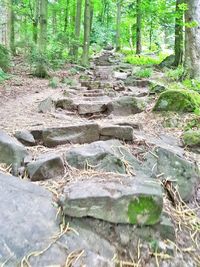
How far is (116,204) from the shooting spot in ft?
6.41

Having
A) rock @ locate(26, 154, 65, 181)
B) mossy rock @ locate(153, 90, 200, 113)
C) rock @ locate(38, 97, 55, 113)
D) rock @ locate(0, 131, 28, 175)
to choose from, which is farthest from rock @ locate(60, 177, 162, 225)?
rock @ locate(38, 97, 55, 113)

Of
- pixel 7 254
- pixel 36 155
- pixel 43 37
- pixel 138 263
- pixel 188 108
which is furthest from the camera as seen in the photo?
pixel 43 37

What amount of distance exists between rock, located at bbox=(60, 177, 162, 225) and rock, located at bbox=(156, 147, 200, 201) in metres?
0.62

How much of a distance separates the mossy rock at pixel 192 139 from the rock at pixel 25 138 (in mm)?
1673

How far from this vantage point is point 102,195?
6.45 feet

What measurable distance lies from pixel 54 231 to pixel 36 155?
3.46 feet

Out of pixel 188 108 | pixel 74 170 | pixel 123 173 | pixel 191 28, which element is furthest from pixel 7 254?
pixel 191 28

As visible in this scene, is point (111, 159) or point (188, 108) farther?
point (188, 108)

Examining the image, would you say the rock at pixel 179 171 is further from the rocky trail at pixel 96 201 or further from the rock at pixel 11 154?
the rock at pixel 11 154

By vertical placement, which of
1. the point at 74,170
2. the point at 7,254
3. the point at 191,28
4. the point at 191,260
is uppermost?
the point at 191,28

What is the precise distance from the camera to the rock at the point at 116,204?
1951mm

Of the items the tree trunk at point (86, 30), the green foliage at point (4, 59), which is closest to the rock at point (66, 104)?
the green foliage at point (4, 59)

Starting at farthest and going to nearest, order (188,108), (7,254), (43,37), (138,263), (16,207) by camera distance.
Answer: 1. (43,37)
2. (188,108)
3. (16,207)
4. (138,263)
5. (7,254)

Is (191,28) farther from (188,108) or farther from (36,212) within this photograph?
(36,212)
